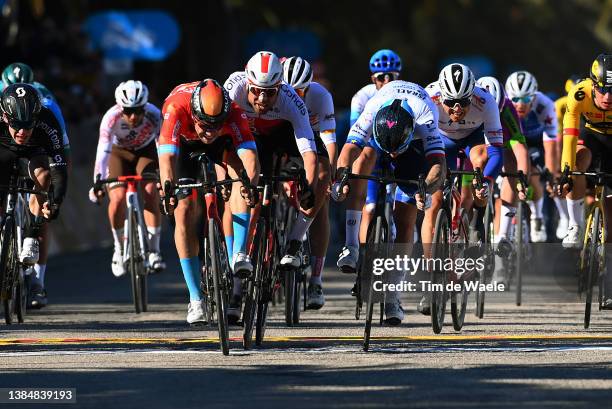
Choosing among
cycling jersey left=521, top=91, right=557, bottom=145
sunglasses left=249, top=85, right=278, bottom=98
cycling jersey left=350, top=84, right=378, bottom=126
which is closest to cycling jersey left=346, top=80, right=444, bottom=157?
sunglasses left=249, top=85, right=278, bottom=98

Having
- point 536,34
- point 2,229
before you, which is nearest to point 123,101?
point 2,229

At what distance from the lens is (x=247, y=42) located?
38812 mm

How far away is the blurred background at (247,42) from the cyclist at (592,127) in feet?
26.5

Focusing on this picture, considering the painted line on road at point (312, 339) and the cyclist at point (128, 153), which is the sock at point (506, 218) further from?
the painted line on road at point (312, 339)

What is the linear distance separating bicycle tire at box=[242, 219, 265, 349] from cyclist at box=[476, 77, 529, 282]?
4.32 meters

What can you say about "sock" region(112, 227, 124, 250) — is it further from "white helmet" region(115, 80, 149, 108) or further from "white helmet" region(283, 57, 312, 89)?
"white helmet" region(283, 57, 312, 89)

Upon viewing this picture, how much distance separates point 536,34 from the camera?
56688mm

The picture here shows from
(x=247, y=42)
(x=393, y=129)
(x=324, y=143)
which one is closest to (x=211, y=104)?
(x=393, y=129)

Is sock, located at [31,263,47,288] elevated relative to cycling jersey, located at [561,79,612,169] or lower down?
lower down

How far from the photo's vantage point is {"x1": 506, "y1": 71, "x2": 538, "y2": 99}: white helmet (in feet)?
58.1

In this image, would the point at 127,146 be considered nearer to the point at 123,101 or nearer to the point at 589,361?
the point at 123,101

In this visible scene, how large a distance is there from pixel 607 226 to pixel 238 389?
192 inches

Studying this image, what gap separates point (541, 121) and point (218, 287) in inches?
312

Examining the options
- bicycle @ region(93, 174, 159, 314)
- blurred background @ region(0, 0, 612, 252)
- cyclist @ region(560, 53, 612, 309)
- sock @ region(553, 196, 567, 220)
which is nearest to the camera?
cyclist @ region(560, 53, 612, 309)
